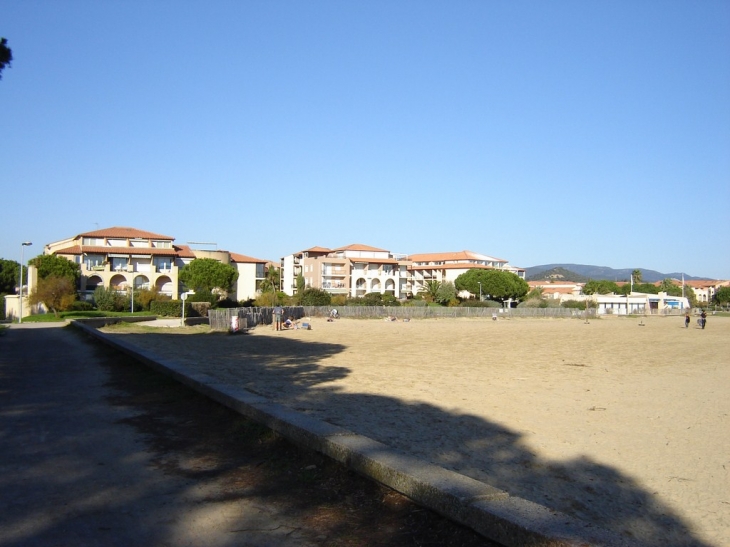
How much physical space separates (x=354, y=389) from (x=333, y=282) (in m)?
89.0

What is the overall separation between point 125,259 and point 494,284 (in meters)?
53.9

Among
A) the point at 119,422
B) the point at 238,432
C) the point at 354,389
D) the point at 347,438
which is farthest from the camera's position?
the point at 354,389

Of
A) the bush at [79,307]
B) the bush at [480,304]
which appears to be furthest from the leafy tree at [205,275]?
the bush at [480,304]

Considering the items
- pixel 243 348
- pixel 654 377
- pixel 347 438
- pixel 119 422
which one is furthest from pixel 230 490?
pixel 243 348

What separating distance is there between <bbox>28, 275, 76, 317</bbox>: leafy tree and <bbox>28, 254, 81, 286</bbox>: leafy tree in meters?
11.2

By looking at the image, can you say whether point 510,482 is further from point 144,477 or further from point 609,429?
point 609,429

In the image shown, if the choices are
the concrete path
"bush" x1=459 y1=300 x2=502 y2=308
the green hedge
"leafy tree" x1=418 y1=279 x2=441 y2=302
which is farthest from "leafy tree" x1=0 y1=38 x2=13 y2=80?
"leafy tree" x1=418 y1=279 x2=441 y2=302

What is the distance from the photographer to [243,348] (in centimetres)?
2389

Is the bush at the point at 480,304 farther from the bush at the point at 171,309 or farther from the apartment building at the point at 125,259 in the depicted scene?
the bush at the point at 171,309

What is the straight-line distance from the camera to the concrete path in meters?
3.75

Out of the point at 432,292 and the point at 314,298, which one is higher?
the point at 432,292

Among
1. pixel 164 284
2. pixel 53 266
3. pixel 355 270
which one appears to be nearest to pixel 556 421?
pixel 53 266

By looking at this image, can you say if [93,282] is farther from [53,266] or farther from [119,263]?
[53,266]

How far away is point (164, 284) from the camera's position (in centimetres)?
8050
